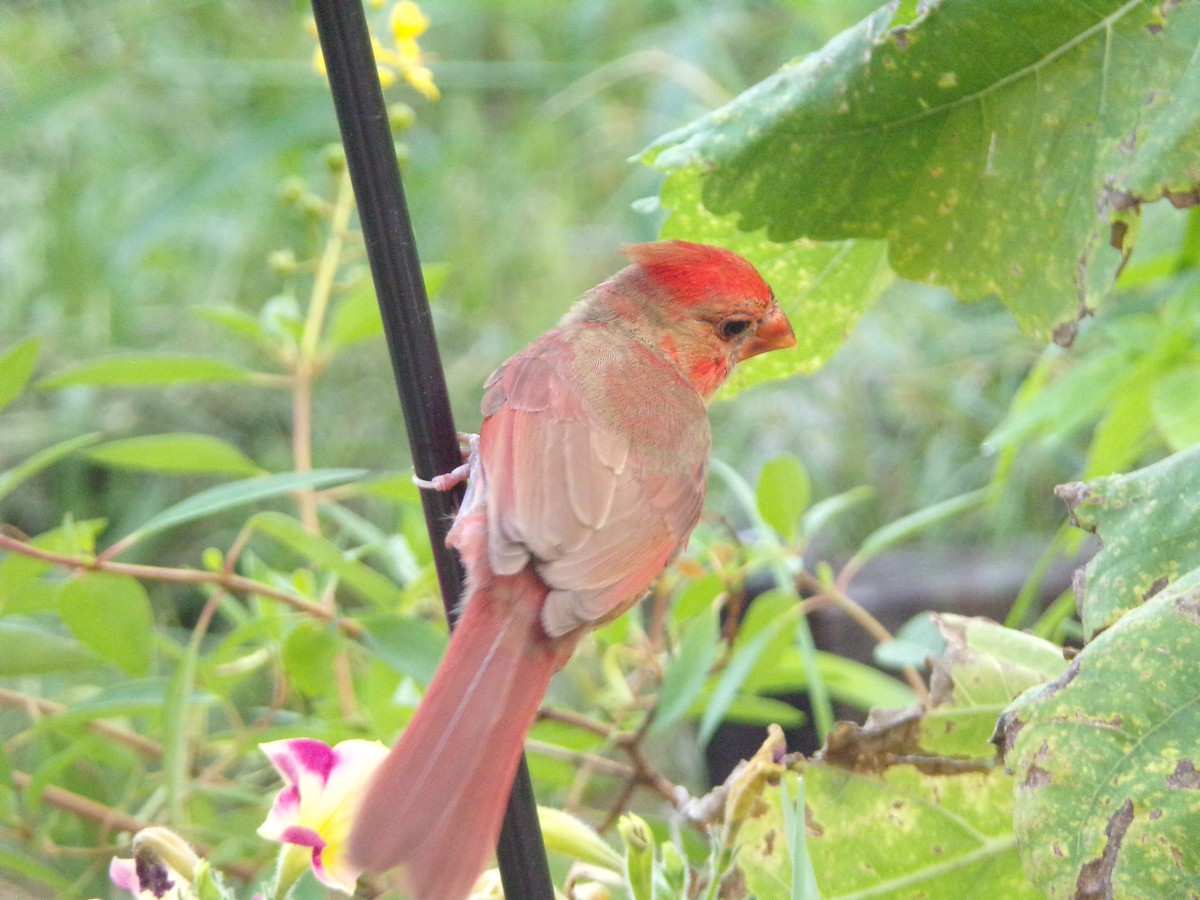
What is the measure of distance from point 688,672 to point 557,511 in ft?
1.02

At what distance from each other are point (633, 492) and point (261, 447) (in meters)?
2.68

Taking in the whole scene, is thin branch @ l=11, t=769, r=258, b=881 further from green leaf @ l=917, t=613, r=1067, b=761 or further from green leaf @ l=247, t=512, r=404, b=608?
green leaf @ l=917, t=613, r=1067, b=761

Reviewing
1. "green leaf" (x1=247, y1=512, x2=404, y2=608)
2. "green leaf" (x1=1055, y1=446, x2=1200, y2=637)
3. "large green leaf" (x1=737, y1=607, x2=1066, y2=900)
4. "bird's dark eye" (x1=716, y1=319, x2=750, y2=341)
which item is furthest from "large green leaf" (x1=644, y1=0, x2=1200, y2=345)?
"green leaf" (x1=247, y1=512, x2=404, y2=608)

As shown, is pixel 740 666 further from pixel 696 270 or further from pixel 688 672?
pixel 696 270

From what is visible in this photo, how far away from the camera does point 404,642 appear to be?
3.94ft

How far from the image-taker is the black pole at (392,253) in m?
0.76

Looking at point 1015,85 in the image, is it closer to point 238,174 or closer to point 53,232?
point 238,174

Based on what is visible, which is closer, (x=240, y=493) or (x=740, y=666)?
(x=240, y=493)

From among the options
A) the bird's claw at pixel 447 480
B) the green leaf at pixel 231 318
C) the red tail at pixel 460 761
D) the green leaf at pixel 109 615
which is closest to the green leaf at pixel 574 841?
the red tail at pixel 460 761

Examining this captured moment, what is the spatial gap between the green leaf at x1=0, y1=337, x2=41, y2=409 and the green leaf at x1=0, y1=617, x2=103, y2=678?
19 cm

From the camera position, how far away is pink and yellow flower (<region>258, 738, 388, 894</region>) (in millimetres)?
812

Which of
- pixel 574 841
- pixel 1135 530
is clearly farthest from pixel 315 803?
pixel 1135 530

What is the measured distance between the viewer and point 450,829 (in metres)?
0.73

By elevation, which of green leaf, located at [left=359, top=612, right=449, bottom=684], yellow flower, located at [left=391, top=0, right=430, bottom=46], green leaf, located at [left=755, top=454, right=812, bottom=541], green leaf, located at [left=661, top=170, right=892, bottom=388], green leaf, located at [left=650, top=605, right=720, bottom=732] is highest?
yellow flower, located at [left=391, top=0, right=430, bottom=46]
